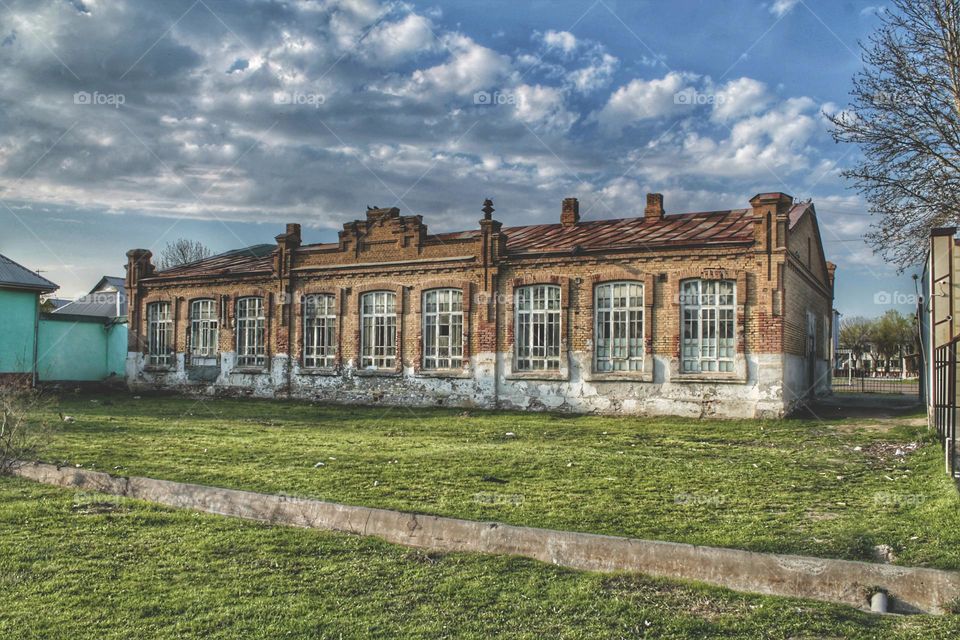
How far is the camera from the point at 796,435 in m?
14.8

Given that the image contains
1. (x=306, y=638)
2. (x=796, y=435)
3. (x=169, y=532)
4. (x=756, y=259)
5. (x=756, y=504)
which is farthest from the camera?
(x=756, y=259)

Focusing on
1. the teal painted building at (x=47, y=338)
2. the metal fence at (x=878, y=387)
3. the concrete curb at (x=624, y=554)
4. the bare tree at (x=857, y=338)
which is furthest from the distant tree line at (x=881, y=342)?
the concrete curb at (x=624, y=554)

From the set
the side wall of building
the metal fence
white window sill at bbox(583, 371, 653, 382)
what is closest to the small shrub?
white window sill at bbox(583, 371, 653, 382)

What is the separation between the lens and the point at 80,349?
28.4m

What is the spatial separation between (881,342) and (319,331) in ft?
187

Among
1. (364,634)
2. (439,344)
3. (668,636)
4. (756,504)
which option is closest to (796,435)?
(756,504)

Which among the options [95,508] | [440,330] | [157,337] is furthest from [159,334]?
[95,508]

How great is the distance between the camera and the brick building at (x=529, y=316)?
694 inches

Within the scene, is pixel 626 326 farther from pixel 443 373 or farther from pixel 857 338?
pixel 857 338

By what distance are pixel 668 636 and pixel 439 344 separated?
688 inches

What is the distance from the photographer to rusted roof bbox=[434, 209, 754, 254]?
18.3m

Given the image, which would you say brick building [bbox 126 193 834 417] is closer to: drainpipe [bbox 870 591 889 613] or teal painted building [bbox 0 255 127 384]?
teal painted building [bbox 0 255 127 384]

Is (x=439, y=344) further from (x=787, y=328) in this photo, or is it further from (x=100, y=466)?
(x=100, y=466)

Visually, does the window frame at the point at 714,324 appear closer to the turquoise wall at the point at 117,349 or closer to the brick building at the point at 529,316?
the brick building at the point at 529,316
